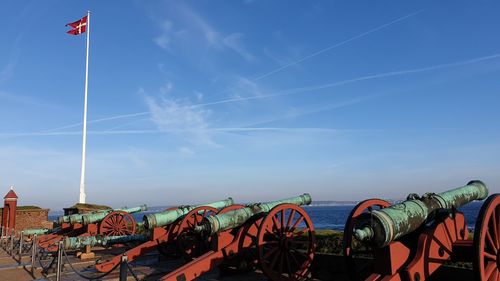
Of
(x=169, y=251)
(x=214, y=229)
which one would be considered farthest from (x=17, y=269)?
(x=214, y=229)

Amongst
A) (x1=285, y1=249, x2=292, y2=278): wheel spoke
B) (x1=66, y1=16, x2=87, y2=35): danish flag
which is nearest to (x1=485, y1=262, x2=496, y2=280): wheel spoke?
(x1=285, y1=249, x2=292, y2=278): wheel spoke

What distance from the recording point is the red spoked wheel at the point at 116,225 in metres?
16.0

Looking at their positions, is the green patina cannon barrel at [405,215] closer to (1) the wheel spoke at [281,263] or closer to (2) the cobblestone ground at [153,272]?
(2) the cobblestone ground at [153,272]

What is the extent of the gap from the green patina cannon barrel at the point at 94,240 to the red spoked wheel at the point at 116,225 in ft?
9.39

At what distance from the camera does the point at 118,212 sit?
54.1 feet

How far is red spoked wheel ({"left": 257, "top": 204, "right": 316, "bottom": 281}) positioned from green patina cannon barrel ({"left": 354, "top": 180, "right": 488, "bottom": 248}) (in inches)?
106

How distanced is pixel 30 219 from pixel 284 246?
74.5 feet

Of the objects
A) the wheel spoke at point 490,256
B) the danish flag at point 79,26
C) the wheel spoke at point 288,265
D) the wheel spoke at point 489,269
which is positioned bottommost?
the wheel spoke at point 288,265

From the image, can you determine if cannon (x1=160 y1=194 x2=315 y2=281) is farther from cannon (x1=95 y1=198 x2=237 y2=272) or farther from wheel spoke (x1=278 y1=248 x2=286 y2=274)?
cannon (x1=95 y1=198 x2=237 y2=272)

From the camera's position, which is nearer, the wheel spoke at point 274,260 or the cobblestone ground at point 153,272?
the cobblestone ground at point 153,272

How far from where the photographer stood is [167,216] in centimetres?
1261

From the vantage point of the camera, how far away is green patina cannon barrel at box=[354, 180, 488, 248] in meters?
5.68

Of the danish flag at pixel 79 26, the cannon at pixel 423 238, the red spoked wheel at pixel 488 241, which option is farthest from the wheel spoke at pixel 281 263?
the danish flag at pixel 79 26

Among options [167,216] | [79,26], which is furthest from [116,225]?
[79,26]
